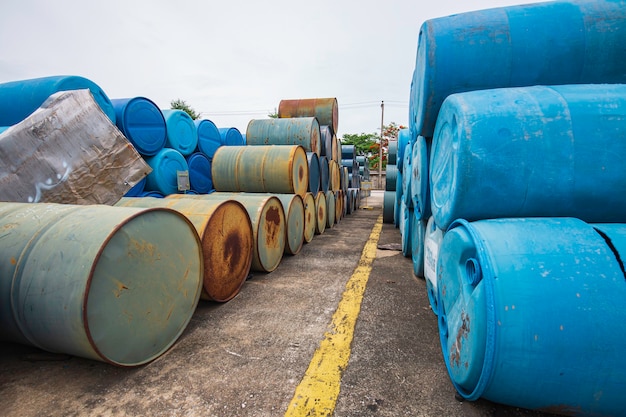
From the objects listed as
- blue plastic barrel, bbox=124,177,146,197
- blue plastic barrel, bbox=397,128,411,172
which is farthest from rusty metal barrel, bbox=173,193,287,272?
blue plastic barrel, bbox=397,128,411,172

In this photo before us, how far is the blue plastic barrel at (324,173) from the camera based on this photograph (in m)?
6.64

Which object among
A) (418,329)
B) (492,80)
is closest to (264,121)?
(492,80)

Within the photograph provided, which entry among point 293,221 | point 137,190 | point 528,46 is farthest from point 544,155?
point 137,190

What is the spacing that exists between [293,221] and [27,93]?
3542 millimetres

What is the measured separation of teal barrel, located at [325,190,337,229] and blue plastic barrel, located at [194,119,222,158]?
283 centimetres

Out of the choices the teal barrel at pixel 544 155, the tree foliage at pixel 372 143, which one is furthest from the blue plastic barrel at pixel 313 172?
the tree foliage at pixel 372 143

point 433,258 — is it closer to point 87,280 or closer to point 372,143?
point 87,280

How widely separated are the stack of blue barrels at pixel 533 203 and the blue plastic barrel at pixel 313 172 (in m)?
3.32

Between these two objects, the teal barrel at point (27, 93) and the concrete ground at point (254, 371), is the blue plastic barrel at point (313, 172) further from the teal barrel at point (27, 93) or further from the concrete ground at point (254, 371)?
the teal barrel at point (27, 93)

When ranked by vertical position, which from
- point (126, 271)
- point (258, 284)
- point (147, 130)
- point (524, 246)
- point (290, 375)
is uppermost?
point (147, 130)

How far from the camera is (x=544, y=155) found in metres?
1.66

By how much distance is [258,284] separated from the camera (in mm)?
3520

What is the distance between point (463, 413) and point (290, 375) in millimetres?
988

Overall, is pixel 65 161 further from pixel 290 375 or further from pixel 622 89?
pixel 622 89
